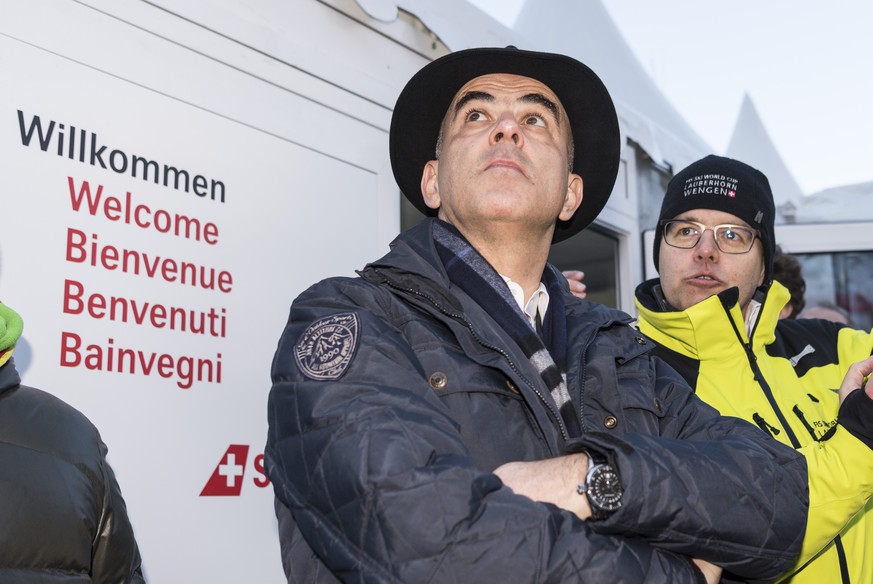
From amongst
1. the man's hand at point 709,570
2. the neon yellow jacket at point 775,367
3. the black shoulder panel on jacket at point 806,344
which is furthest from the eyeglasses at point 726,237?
the man's hand at point 709,570

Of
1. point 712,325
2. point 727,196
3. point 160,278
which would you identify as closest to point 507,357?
point 160,278

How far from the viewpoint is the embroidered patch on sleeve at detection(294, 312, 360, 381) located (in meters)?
1.64

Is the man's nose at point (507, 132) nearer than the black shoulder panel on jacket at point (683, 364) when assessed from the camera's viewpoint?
Yes

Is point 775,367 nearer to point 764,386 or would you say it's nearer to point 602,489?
point 764,386

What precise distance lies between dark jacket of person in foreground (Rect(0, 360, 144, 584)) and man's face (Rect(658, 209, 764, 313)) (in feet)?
5.58

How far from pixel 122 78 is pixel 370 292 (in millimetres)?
995

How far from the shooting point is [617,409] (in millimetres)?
1918

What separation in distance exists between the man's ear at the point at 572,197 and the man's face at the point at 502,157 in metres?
0.17

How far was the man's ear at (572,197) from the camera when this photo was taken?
254 cm

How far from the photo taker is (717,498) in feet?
5.42

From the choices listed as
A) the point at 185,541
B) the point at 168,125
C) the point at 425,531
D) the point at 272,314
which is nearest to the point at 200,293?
the point at 272,314

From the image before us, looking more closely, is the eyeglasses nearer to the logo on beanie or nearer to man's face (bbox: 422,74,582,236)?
the logo on beanie

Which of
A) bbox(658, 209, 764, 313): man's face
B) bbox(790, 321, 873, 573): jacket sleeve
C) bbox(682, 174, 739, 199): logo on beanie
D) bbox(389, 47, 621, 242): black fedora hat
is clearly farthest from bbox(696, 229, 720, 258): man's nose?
bbox(790, 321, 873, 573): jacket sleeve

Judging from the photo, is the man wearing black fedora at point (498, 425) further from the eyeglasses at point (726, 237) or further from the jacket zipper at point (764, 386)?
the eyeglasses at point (726, 237)
